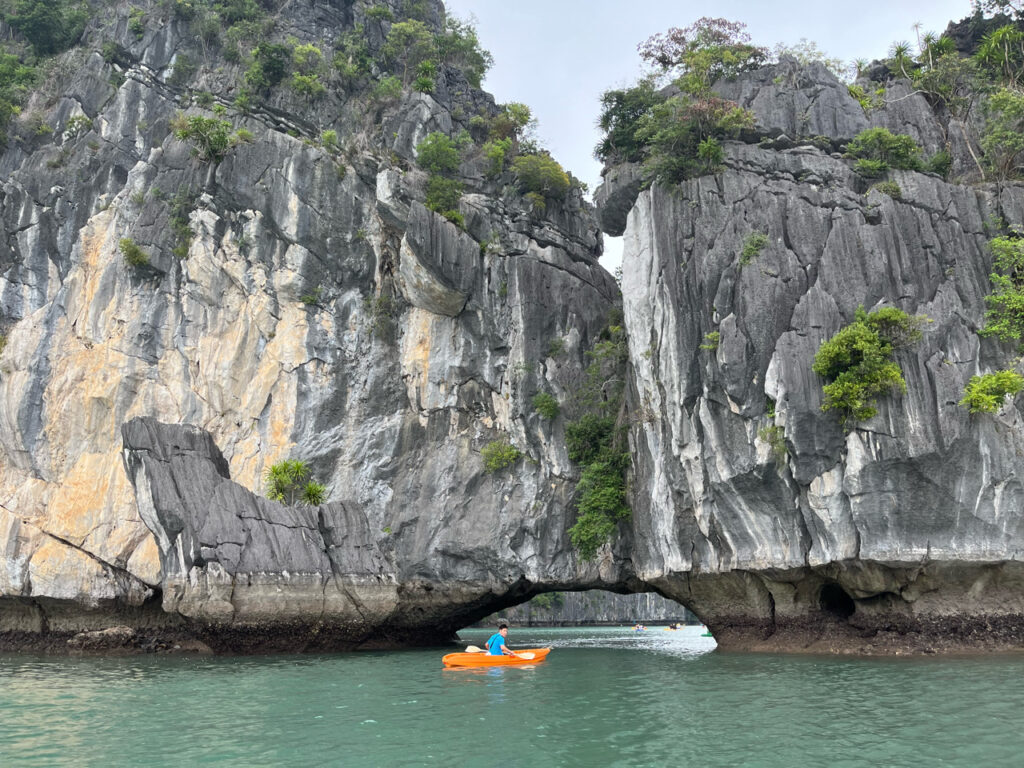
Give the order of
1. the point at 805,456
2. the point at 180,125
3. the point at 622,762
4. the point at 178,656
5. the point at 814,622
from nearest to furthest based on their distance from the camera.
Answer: the point at 622,762
the point at 805,456
the point at 814,622
the point at 178,656
the point at 180,125

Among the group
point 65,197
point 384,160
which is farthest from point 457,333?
point 65,197

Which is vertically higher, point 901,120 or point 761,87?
point 761,87

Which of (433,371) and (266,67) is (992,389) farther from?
(266,67)

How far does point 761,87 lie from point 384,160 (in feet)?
48.6

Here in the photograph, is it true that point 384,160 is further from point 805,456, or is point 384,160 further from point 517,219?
point 805,456

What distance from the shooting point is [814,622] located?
2194 cm

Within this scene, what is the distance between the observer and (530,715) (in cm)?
1284

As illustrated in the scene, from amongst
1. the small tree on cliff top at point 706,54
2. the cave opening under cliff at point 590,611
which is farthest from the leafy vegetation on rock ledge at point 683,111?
the cave opening under cliff at point 590,611

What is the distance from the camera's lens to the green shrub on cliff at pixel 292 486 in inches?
1060

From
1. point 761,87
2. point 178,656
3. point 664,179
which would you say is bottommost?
point 178,656

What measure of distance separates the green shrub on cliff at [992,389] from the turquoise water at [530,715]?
5.74 meters

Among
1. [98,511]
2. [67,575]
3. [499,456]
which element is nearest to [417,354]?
[499,456]

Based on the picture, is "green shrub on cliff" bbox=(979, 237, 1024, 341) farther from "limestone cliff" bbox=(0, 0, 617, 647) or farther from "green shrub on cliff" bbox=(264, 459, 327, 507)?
"green shrub on cliff" bbox=(264, 459, 327, 507)

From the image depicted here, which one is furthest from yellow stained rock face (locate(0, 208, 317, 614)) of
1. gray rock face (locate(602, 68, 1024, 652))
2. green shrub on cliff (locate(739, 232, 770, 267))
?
green shrub on cliff (locate(739, 232, 770, 267))
